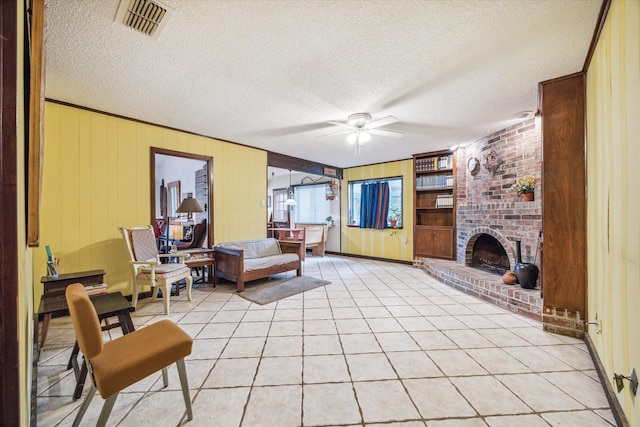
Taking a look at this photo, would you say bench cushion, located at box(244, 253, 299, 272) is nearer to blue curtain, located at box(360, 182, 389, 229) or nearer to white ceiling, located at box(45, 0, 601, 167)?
white ceiling, located at box(45, 0, 601, 167)

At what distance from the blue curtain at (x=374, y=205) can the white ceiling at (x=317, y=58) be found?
2.93 metres

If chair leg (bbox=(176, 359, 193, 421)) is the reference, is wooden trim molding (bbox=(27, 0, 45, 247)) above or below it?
above

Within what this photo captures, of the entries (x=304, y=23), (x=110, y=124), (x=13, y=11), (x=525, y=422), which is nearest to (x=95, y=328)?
(x=13, y=11)

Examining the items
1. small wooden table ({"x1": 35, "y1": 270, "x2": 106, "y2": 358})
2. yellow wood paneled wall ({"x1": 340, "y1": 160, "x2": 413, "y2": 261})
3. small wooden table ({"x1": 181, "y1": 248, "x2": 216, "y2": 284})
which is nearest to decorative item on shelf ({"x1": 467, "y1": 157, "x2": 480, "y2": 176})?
yellow wood paneled wall ({"x1": 340, "y1": 160, "x2": 413, "y2": 261})

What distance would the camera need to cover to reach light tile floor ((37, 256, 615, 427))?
1.52m

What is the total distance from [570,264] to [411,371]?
1923mm

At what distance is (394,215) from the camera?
6.43m

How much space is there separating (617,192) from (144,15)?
10.5ft

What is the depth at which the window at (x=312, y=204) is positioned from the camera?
8.14 meters

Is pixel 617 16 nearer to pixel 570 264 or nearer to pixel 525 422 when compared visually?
pixel 570 264

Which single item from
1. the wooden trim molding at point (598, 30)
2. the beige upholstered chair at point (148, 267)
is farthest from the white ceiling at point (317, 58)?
the beige upholstered chair at point (148, 267)

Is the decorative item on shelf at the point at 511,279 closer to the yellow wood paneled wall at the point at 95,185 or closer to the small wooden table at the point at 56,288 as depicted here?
the small wooden table at the point at 56,288

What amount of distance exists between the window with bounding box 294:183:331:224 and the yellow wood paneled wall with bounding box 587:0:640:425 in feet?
20.2

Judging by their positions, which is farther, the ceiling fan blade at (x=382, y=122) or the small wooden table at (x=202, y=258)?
the small wooden table at (x=202, y=258)
